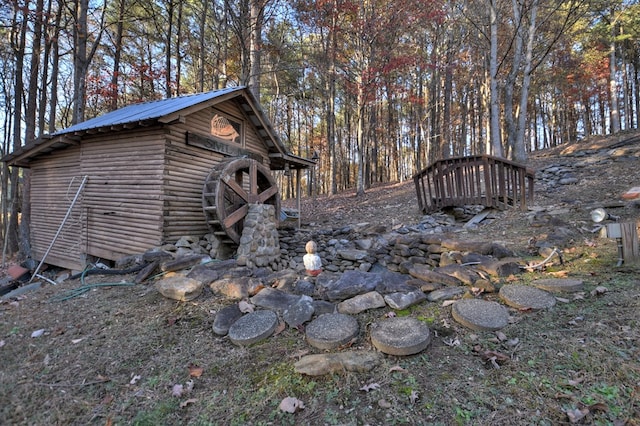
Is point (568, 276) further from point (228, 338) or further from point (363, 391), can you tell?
point (228, 338)

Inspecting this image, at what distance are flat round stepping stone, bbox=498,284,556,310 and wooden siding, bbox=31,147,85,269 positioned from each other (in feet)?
29.4

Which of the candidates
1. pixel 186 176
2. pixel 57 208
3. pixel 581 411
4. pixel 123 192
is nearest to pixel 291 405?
pixel 581 411

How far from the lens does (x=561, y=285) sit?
2727 mm

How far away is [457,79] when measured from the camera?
19.4 meters

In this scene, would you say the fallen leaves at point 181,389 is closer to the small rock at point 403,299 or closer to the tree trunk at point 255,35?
the small rock at point 403,299

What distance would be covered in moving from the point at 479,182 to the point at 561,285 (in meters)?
5.08

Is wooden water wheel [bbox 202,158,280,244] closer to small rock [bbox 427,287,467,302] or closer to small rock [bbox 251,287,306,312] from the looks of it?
small rock [bbox 251,287,306,312]

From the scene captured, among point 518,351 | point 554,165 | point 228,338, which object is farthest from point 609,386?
point 554,165

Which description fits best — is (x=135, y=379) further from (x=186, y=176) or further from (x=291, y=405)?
(x=186, y=176)

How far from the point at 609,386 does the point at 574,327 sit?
60 centimetres

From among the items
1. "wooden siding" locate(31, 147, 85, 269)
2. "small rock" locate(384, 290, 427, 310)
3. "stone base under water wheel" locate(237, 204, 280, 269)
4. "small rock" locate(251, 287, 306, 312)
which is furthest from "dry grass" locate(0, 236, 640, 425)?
"wooden siding" locate(31, 147, 85, 269)

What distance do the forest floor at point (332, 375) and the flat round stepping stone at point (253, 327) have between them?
0.25 ft

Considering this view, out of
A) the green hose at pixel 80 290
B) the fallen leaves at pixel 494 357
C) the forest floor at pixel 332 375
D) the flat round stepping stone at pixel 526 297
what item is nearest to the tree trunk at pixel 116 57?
the green hose at pixel 80 290

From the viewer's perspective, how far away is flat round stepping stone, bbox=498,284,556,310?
2.51 metres
